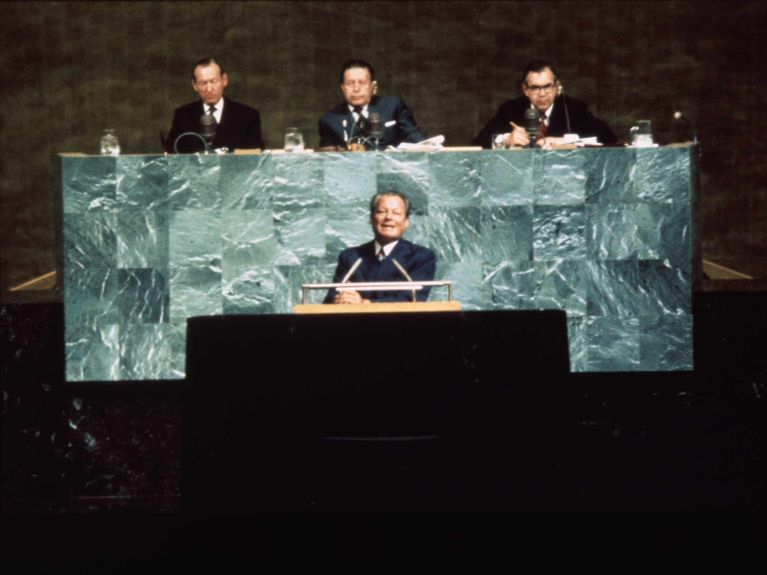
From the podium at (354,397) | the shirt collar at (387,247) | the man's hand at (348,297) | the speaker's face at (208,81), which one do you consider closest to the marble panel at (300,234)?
the shirt collar at (387,247)

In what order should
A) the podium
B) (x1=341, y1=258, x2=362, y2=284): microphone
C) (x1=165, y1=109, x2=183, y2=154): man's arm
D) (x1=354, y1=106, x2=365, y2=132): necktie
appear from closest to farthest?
the podium, (x1=341, y1=258, x2=362, y2=284): microphone, (x1=354, y1=106, x2=365, y2=132): necktie, (x1=165, y1=109, x2=183, y2=154): man's arm

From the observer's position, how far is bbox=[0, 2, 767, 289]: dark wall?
24.0 feet

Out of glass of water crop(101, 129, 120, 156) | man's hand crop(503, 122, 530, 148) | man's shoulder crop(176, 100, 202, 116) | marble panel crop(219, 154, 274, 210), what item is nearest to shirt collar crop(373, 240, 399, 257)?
marble panel crop(219, 154, 274, 210)

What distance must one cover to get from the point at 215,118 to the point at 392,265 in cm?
150

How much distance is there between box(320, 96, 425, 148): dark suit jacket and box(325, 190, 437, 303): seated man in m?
0.80

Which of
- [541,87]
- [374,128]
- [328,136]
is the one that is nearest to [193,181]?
[374,128]

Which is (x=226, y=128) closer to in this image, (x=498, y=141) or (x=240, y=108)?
(x=240, y=108)

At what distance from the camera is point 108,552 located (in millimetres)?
1264

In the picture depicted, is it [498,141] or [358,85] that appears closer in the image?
[498,141]

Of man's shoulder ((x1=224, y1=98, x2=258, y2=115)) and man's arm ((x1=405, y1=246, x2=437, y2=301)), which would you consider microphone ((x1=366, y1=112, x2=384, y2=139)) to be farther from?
man's shoulder ((x1=224, y1=98, x2=258, y2=115))

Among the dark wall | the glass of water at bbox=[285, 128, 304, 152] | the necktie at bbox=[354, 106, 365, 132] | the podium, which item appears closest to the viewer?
the podium

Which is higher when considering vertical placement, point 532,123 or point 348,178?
point 532,123

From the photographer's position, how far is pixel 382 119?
5469 mm

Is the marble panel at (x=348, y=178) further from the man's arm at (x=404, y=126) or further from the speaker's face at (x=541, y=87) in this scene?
the speaker's face at (x=541, y=87)
